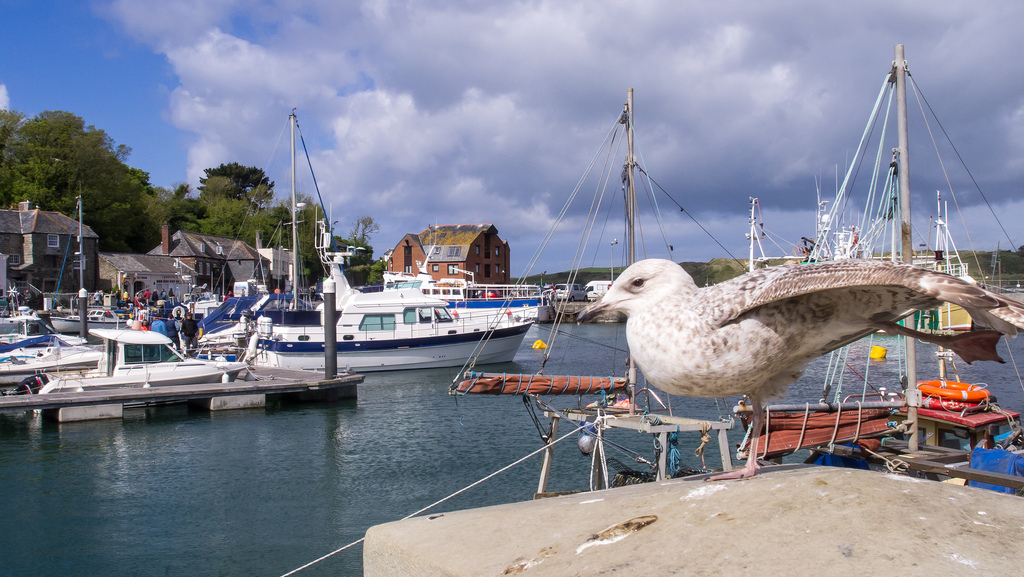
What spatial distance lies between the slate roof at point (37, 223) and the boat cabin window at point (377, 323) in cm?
4257

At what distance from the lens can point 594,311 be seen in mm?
3711

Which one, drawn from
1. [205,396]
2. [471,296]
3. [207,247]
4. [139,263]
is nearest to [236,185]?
[207,247]

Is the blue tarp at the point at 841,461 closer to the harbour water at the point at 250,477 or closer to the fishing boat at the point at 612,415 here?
the fishing boat at the point at 612,415

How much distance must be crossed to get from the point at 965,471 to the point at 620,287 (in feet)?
9.93

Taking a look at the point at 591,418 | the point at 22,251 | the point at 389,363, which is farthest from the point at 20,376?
the point at 22,251

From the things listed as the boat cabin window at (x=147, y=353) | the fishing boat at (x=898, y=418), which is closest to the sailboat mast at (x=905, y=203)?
the fishing boat at (x=898, y=418)

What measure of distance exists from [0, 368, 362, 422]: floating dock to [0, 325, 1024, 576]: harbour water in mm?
386

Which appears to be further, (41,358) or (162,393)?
(41,358)

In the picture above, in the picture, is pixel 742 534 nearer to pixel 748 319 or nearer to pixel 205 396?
pixel 748 319

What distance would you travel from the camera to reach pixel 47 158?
65438 millimetres

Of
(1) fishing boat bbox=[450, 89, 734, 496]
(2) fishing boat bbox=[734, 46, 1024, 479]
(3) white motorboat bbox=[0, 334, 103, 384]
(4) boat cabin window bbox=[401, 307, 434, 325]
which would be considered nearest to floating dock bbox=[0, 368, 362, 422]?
(3) white motorboat bbox=[0, 334, 103, 384]

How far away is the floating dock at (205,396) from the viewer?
1734cm

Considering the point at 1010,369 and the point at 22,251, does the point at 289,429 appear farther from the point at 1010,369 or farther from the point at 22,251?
the point at 22,251

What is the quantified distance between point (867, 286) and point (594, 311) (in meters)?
1.37
